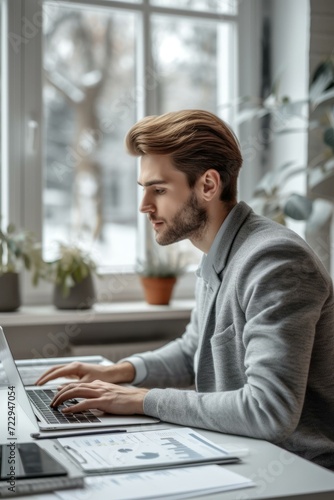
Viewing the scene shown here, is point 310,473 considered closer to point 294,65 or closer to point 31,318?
point 31,318

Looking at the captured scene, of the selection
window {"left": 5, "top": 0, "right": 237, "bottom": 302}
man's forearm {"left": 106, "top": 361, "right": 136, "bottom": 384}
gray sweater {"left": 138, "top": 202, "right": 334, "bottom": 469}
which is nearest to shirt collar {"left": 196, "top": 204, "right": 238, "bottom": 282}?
gray sweater {"left": 138, "top": 202, "right": 334, "bottom": 469}

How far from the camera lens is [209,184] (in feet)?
5.67

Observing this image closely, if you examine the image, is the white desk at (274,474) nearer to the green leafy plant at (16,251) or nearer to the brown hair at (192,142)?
the brown hair at (192,142)

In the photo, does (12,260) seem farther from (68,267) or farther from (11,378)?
(11,378)

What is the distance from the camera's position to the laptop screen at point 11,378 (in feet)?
4.71

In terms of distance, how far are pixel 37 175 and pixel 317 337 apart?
1583mm

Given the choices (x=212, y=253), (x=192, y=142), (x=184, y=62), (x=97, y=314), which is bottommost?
(x=97, y=314)

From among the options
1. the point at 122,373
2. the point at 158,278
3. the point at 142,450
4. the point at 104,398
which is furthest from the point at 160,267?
the point at 142,450

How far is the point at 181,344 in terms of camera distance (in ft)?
6.58

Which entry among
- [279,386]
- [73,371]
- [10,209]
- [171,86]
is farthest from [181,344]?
[171,86]

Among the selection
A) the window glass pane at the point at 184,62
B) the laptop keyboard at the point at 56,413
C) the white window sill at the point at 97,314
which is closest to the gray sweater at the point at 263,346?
the laptop keyboard at the point at 56,413

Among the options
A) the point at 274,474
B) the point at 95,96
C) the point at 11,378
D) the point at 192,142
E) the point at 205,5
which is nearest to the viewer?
the point at 274,474

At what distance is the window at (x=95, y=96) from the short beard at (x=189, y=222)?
1.11 metres

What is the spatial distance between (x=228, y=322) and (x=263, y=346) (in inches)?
8.5
